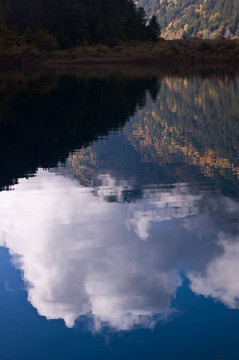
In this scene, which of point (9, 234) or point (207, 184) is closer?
point (9, 234)

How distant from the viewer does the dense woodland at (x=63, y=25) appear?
100062 millimetres

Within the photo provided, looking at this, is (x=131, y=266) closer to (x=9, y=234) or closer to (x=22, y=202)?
(x=9, y=234)

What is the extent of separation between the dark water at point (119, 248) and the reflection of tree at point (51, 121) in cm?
14

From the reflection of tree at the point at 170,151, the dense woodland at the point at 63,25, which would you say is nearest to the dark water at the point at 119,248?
the reflection of tree at the point at 170,151

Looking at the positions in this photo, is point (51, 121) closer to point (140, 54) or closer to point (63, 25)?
point (140, 54)

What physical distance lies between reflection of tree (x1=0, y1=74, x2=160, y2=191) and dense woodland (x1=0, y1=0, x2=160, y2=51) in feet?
215

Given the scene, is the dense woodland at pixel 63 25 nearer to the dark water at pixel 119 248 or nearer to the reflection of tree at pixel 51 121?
the reflection of tree at pixel 51 121

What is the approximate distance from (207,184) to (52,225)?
16.0 ft

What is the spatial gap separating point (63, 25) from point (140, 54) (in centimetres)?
2214

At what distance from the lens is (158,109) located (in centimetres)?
2830

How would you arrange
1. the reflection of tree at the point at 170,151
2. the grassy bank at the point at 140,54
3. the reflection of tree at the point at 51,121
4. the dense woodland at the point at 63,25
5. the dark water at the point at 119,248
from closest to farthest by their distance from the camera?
1. the dark water at the point at 119,248
2. the reflection of tree at the point at 170,151
3. the reflection of tree at the point at 51,121
4. the grassy bank at the point at 140,54
5. the dense woodland at the point at 63,25

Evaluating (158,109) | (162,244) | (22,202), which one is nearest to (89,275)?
(162,244)

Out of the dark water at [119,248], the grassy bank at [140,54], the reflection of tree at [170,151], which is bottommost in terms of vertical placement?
the dark water at [119,248]

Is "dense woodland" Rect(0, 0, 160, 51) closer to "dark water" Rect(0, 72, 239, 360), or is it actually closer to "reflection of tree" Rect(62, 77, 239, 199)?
"reflection of tree" Rect(62, 77, 239, 199)
